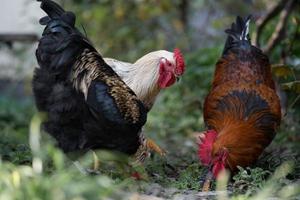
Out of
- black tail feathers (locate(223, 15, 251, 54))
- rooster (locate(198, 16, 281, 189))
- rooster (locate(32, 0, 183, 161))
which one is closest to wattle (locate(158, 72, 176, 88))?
rooster (locate(32, 0, 183, 161))

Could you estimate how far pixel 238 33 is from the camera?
6652mm

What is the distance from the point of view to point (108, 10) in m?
12.2

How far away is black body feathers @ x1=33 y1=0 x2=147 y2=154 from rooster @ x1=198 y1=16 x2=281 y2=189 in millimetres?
661

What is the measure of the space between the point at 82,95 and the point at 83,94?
14 millimetres

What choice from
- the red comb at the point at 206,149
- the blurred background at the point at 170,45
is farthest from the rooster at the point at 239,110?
the blurred background at the point at 170,45

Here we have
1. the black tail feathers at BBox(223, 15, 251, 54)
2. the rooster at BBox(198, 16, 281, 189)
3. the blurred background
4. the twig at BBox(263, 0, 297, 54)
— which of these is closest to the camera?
the rooster at BBox(198, 16, 281, 189)

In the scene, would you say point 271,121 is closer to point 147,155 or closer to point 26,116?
point 147,155

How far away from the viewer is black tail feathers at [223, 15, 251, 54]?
6.52m

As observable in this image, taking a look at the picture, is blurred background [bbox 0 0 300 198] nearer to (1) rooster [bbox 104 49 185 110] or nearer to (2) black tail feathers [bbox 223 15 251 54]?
(2) black tail feathers [bbox 223 15 251 54]

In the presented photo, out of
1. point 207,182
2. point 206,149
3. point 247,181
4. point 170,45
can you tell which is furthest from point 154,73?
point 170,45

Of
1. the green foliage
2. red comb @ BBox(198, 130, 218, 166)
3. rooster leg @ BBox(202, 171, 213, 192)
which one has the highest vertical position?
red comb @ BBox(198, 130, 218, 166)

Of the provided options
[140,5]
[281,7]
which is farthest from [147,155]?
[140,5]

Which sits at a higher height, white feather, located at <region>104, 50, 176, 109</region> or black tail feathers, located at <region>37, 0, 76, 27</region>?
black tail feathers, located at <region>37, 0, 76, 27</region>

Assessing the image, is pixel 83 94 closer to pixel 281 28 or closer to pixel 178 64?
pixel 178 64
